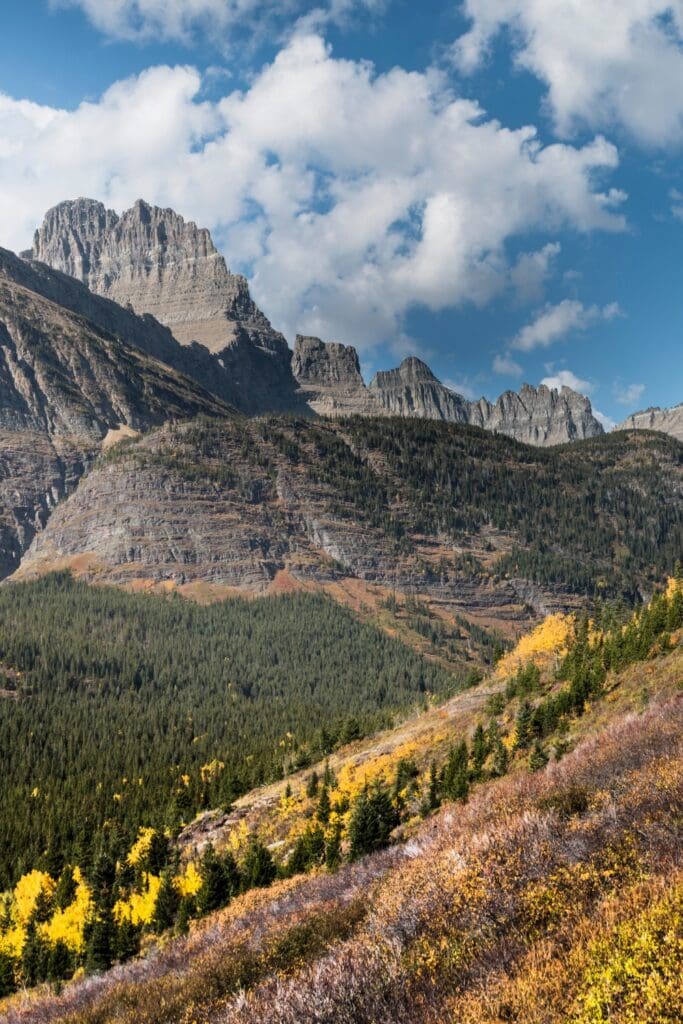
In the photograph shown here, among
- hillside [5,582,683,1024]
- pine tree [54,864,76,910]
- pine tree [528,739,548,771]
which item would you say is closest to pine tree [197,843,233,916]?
hillside [5,582,683,1024]

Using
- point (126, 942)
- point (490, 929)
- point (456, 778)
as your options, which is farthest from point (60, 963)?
point (490, 929)

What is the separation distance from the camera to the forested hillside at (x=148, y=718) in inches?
3305

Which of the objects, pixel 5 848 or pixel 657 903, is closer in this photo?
pixel 657 903

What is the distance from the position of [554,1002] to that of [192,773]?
337 ft

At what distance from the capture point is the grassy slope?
7.33 m

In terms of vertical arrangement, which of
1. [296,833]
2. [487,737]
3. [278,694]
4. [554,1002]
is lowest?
[278,694]

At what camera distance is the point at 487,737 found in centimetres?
5331

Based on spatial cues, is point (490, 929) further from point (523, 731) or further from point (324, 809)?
point (324, 809)

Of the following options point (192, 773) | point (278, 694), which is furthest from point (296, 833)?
point (278, 694)

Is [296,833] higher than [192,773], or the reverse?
[296,833]

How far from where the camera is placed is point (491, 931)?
9789 mm

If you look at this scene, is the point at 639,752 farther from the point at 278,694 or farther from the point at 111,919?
the point at 278,694

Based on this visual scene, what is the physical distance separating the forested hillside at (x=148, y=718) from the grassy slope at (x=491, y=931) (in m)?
64.8

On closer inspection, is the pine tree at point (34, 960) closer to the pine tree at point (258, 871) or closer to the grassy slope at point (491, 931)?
the pine tree at point (258, 871)
